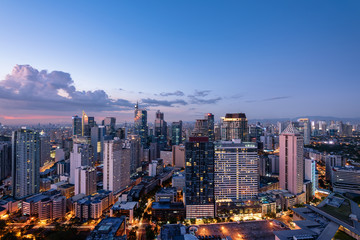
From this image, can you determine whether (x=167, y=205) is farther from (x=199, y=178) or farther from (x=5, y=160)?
(x=5, y=160)

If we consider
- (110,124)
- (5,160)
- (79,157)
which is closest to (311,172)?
(79,157)

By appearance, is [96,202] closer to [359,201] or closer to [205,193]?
[205,193]

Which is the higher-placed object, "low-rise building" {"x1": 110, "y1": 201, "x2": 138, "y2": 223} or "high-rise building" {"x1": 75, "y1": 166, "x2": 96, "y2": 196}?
"high-rise building" {"x1": 75, "y1": 166, "x2": 96, "y2": 196}

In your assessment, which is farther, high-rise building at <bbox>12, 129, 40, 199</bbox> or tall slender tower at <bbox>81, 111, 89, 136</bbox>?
tall slender tower at <bbox>81, 111, 89, 136</bbox>

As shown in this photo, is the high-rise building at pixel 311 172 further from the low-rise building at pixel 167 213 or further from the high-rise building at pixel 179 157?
the high-rise building at pixel 179 157

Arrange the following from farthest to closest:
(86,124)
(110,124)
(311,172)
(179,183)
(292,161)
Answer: (110,124), (86,124), (179,183), (311,172), (292,161)

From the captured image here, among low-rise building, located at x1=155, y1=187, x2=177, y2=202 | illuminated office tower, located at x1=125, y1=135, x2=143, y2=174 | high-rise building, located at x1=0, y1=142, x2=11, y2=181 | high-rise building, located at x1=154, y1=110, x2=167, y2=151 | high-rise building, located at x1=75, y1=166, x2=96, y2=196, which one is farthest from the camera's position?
high-rise building, located at x1=154, y1=110, x2=167, y2=151

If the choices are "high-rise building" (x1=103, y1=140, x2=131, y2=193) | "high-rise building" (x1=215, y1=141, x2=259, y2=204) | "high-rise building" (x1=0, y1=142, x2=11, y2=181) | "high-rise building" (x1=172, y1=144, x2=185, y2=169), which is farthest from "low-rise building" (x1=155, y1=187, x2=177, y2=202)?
"high-rise building" (x1=0, y1=142, x2=11, y2=181)

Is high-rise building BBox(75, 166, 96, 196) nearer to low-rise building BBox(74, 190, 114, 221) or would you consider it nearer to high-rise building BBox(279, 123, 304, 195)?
low-rise building BBox(74, 190, 114, 221)
